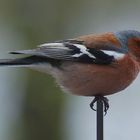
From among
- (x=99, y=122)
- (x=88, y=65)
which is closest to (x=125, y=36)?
(x=88, y=65)

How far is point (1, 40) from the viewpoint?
8125 millimetres

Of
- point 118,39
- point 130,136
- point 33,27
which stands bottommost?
point 130,136

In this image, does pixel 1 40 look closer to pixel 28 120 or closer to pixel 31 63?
pixel 28 120

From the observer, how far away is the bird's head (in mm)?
4723

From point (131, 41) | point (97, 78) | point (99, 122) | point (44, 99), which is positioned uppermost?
point (131, 41)

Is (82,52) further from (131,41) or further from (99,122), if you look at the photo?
(99,122)

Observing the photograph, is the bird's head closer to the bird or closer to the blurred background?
the bird

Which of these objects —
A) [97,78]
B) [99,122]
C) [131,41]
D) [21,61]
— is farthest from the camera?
[131,41]

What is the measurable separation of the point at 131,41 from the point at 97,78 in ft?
1.54

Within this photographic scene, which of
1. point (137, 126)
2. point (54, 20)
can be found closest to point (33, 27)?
point (54, 20)

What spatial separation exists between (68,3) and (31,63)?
3.31 m

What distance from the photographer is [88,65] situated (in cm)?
451

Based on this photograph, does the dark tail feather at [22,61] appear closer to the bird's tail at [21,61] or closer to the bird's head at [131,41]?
the bird's tail at [21,61]

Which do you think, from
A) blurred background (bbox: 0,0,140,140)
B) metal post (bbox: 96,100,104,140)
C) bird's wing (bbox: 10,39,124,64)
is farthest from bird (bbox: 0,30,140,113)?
blurred background (bbox: 0,0,140,140)
